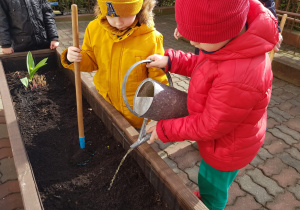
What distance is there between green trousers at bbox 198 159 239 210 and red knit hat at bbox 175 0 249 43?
84cm

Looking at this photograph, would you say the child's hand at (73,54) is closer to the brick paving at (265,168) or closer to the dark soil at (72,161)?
the dark soil at (72,161)

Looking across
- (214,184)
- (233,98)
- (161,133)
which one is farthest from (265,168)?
(233,98)

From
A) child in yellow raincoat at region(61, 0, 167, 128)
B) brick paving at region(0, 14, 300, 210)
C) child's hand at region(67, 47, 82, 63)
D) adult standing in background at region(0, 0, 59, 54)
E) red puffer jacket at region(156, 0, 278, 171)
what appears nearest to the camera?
red puffer jacket at region(156, 0, 278, 171)

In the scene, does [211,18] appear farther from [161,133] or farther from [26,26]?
[26,26]

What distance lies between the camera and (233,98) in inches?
42.5

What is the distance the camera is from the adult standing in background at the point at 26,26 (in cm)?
315

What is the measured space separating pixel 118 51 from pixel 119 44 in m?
0.05

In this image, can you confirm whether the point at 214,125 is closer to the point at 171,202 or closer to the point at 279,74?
the point at 171,202

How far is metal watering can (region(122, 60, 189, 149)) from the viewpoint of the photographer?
1.38 meters

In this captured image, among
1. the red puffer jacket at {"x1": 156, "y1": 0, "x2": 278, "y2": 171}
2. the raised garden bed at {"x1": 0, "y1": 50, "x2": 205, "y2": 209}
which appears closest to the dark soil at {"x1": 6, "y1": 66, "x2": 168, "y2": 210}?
the raised garden bed at {"x1": 0, "y1": 50, "x2": 205, "y2": 209}

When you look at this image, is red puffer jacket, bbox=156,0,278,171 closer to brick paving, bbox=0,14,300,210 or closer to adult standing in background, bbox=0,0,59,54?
brick paving, bbox=0,14,300,210

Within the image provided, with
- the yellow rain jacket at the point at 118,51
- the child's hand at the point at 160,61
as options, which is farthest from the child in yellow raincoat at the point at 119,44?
the child's hand at the point at 160,61

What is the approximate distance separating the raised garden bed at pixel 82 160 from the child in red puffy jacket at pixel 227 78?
1.36 ft

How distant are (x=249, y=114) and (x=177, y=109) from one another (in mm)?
400
